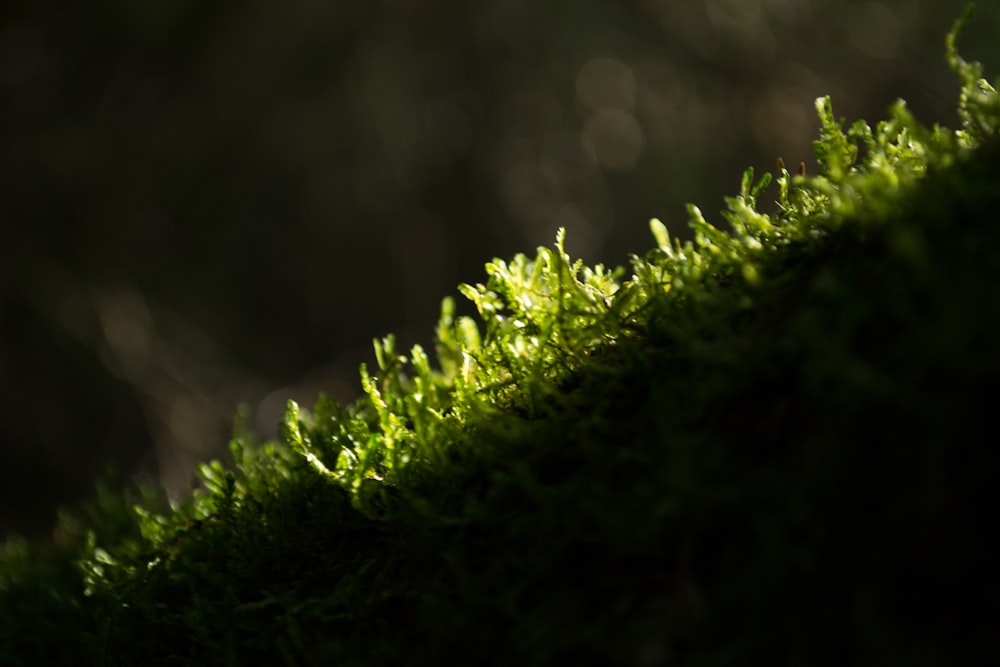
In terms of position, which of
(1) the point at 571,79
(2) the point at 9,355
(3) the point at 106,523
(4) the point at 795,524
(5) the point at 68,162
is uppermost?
(5) the point at 68,162

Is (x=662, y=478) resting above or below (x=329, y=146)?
below

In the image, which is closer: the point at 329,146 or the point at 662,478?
the point at 662,478

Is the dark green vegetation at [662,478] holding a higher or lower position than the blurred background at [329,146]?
lower

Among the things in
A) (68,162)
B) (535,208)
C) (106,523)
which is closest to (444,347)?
(106,523)

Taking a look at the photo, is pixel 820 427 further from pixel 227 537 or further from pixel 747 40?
pixel 747 40

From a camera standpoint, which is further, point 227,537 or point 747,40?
point 747,40

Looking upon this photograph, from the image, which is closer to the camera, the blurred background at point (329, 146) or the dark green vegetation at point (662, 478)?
the dark green vegetation at point (662, 478)
